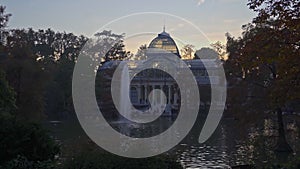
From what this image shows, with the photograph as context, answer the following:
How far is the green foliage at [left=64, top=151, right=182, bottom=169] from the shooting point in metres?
7.64

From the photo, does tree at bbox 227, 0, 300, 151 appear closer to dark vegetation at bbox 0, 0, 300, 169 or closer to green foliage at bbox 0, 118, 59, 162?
dark vegetation at bbox 0, 0, 300, 169

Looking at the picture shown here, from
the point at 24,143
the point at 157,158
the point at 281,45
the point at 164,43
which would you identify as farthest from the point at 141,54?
the point at 157,158

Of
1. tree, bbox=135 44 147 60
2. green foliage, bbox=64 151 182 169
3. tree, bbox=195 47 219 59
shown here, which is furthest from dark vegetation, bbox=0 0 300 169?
tree, bbox=195 47 219 59

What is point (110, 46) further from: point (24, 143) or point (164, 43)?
point (24, 143)

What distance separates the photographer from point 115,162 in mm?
7719

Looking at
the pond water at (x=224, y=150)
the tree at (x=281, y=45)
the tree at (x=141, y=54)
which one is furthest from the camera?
the tree at (x=141, y=54)

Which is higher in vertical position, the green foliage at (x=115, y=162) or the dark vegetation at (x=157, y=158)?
the dark vegetation at (x=157, y=158)

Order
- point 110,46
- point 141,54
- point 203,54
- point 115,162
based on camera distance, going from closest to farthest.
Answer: point 115,162 → point 110,46 → point 203,54 → point 141,54

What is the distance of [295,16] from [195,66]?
195ft

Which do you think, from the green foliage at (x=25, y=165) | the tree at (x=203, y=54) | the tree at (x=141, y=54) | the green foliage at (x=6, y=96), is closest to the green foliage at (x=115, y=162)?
the green foliage at (x=25, y=165)

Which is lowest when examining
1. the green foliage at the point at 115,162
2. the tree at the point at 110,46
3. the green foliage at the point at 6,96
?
the green foliage at the point at 115,162

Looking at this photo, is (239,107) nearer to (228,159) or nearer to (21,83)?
(228,159)

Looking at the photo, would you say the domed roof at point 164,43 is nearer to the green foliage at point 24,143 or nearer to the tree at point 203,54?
the tree at point 203,54

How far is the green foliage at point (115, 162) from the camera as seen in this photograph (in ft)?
25.1
